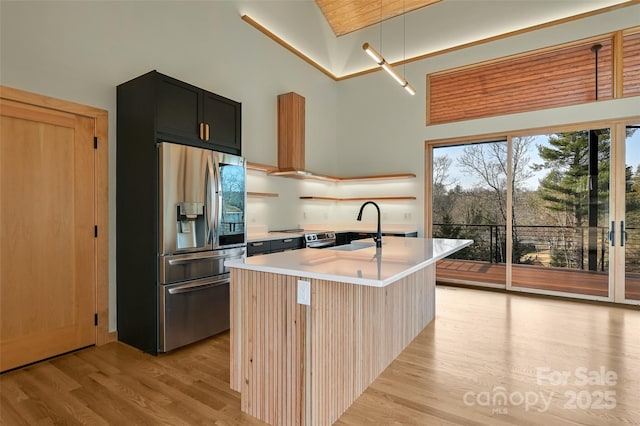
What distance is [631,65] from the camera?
4176mm

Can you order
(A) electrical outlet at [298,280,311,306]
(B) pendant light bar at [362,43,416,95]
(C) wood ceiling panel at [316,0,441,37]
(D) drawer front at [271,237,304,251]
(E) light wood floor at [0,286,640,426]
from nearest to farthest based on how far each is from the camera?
(A) electrical outlet at [298,280,311,306] < (E) light wood floor at [0,286,640,426] < (B) pendant light bar at [362,43,416,95] < (D) drawer front at [271,237,304,251] < (C) wood ceiling panel at [316,0,441,37]

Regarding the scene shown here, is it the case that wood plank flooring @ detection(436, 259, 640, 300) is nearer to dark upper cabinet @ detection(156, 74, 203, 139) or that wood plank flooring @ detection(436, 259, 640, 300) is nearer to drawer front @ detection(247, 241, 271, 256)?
drawer front @ detection(247, 241, 271, 256)

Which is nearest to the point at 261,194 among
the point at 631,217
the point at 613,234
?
the point at 613,234

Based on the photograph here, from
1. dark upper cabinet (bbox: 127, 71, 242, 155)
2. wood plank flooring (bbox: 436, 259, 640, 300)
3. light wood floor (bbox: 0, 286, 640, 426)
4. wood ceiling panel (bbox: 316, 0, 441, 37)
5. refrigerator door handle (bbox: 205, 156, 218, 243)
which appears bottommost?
light wood floor (bbox: 0, 286, 640, 426)

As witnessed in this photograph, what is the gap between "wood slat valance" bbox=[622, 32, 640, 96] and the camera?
4.15 m

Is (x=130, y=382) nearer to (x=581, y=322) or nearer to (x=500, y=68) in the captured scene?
(x=581, y=322)

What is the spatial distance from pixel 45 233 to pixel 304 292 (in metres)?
2.40

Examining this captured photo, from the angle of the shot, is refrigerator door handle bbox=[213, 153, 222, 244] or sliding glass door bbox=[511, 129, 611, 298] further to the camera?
sliding glass door bbox=[511, 129, 611, 298]

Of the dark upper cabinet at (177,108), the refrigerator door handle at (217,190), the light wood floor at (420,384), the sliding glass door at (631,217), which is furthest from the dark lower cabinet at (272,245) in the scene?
the sliding glass door at (631,217)

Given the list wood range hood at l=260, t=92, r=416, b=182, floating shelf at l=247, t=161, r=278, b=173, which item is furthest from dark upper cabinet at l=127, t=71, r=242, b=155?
wood range hood at l=260, t=92, r=416, b=182

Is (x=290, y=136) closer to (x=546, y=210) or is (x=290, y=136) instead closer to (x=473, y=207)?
(x=473, y=207)

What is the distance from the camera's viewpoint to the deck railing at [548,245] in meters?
4.34

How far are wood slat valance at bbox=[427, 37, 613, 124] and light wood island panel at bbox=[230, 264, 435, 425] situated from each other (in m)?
4.18

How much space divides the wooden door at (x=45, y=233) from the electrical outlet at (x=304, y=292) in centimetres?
234
